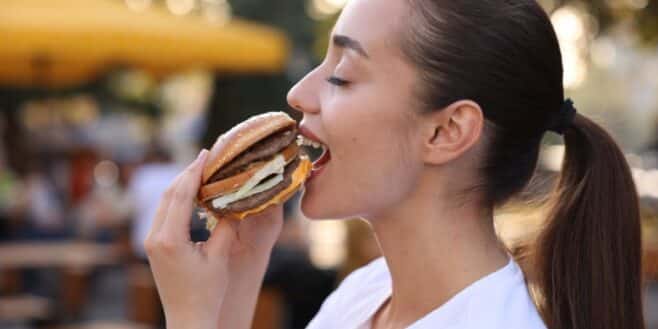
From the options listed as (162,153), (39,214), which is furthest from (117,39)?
(39,214)

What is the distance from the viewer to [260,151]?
7.45 ft

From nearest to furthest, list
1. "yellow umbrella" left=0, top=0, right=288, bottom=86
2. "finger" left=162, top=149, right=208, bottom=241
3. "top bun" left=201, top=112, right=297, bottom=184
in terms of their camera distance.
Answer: "finger" left=162, top=149, right=208, bottom=241, "top bun" left=201, top=112, right=297, bottom=184, "yellow umbrella" left=0, top=0, right=288, bottom=86

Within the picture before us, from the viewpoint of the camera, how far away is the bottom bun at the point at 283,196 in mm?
2125

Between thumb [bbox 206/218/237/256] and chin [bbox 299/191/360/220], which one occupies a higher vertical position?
chin [bbox 299/191/360/220]

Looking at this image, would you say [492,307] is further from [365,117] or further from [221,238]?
[221,238]

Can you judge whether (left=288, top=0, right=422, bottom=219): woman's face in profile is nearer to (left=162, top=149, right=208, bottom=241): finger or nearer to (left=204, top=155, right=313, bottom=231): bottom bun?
(left=204, top=155, right=313, bottom=231): bottom bun

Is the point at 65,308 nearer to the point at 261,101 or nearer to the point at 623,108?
the point at 261,101

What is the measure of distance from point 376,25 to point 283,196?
1.34 feet

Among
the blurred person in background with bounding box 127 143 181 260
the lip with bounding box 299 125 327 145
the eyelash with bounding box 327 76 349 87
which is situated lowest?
the blurred person in background with bounding box 127 143 181 260

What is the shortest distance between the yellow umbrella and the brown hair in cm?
679

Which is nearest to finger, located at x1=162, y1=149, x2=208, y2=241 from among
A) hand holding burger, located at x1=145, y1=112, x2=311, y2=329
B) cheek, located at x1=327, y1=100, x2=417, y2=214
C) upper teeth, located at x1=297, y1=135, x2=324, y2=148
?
hand holding burger, located at x1=145, y1=112, x2=311, y2=329

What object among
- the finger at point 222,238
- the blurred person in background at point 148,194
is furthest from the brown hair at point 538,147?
the blurred person in background at point 148,194

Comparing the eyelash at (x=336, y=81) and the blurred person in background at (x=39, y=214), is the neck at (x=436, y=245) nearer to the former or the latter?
the eyelash at (x=336, y=81)

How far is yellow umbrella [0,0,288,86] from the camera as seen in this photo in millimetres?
8578
